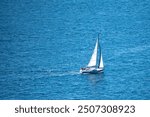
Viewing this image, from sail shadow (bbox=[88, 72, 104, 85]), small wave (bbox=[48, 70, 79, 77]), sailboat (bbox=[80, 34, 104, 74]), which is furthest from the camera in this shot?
sailboat (bbox=[80, 34, 104, 74])

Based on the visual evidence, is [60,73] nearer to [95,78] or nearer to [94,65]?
[95,78]

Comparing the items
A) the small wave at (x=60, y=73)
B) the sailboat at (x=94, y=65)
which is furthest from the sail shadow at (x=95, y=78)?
the small wave at (x=60, y=73)

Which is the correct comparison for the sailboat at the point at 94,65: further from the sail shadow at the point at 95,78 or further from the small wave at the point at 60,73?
the small wave at the point at 60,73

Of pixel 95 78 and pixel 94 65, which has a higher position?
pixel 94 65

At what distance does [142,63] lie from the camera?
638 feet

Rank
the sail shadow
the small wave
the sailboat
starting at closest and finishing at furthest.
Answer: the sail shadow → the small wave → the sailboat

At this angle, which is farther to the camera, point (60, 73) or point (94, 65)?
point (94, 65)

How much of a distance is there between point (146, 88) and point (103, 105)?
176 ft

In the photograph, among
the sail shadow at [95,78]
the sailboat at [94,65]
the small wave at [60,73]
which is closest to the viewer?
the sail shadow at [95,78]

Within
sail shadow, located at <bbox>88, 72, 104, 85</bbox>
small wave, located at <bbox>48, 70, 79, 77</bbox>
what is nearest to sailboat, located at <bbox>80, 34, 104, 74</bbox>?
sail shadow, located at <bbox>88, 72, 104, 85</bbox>

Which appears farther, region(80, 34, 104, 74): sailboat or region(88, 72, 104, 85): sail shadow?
region(80, 34, 104, 74): sailboat

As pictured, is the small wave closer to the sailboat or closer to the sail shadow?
the sailboat

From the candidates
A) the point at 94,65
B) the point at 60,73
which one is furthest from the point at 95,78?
the point at 60,73

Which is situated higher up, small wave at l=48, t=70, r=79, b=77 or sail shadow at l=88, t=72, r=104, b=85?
small wave at l=48, t=70, r=79, b=77
